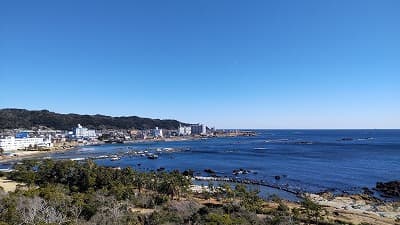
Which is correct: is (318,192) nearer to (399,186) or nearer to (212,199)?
(399,186)

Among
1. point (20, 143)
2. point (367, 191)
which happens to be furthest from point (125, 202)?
point (20, 143)

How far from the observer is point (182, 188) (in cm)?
3512

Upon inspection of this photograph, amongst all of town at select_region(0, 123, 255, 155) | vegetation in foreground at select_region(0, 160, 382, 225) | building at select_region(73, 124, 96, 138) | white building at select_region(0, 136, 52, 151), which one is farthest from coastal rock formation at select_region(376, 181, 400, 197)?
building at select_region(73, 124, 96, 138)

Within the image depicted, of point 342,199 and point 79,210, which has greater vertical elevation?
point 79,210

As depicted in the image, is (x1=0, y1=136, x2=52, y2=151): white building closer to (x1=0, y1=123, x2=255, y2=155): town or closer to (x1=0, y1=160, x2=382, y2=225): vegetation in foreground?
(x1=0, y1=123, x2=255, y2=155): town

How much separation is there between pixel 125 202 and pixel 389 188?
36180mm

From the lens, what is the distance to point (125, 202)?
26094 millimetres

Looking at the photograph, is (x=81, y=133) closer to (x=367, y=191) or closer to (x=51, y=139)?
(x=51, y=139)

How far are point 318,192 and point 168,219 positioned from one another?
2907cm

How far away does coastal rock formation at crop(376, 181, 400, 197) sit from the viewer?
44.2 meters

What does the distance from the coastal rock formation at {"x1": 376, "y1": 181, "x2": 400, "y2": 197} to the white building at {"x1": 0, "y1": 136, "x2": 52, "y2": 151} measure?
10336cm

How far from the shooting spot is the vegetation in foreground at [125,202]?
19.3 meters

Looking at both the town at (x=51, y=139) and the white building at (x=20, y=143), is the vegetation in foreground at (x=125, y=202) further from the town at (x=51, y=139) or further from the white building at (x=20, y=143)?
the town at (x=51, y=139)

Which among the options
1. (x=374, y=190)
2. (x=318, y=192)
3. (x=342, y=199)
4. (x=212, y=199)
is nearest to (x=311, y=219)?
(x=212, y=199)
